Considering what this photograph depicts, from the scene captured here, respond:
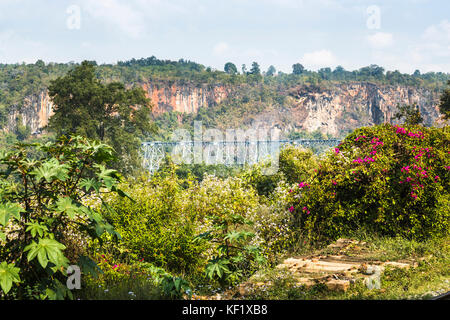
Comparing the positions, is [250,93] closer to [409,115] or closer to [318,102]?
[318,102]

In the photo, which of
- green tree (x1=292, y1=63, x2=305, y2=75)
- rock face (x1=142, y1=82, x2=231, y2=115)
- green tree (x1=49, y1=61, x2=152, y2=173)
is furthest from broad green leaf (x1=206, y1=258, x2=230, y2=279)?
green tree (x1=292, y1=63, x2=305, y2=75)

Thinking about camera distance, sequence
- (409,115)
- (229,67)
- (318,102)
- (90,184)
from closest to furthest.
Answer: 1. (90,184)
2. (409,115)
3. (318,102)
4. (229,67)

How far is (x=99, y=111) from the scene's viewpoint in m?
25.0

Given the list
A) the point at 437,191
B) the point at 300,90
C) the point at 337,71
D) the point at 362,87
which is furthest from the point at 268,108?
the point at 437,191

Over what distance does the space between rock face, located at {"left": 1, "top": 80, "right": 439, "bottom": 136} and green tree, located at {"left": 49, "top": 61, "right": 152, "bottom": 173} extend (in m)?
70.5

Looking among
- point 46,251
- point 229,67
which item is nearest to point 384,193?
point 46,251

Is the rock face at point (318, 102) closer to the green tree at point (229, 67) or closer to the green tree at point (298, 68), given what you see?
the green tree at point (298, 68)

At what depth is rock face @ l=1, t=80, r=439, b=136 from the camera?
327 ft

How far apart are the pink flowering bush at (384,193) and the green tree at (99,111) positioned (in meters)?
18.3

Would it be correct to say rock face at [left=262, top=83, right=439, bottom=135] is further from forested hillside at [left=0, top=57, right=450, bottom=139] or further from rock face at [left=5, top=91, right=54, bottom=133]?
rock face at [left=5, top=91, right=54, bottom=133]

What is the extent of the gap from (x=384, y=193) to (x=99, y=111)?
72.5ft

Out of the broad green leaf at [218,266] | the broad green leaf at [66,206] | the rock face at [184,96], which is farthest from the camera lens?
the rock face at [184,96]

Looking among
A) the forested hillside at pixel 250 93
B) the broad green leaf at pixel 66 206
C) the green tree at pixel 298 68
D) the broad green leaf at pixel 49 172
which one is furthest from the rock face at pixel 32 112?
the broad green leaf at pixel 66 206

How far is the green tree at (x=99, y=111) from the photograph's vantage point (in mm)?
Result: 23062
